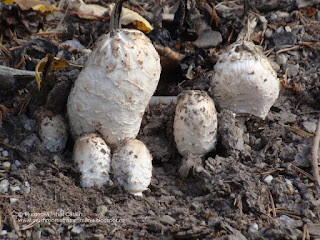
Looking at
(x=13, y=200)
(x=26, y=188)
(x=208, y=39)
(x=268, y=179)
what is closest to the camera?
(x=13, y=200)

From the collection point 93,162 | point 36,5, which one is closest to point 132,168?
point 93,162

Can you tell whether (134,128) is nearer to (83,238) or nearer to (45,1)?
(83,238)

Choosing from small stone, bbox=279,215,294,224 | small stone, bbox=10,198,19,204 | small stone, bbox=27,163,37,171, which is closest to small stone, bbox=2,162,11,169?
small stone, bbox=27,163,37,171

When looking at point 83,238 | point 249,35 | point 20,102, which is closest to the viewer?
point 83,238

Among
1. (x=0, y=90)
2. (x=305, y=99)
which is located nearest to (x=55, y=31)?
(x=0, y=90)

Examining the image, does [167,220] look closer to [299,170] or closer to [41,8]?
[299,170]
